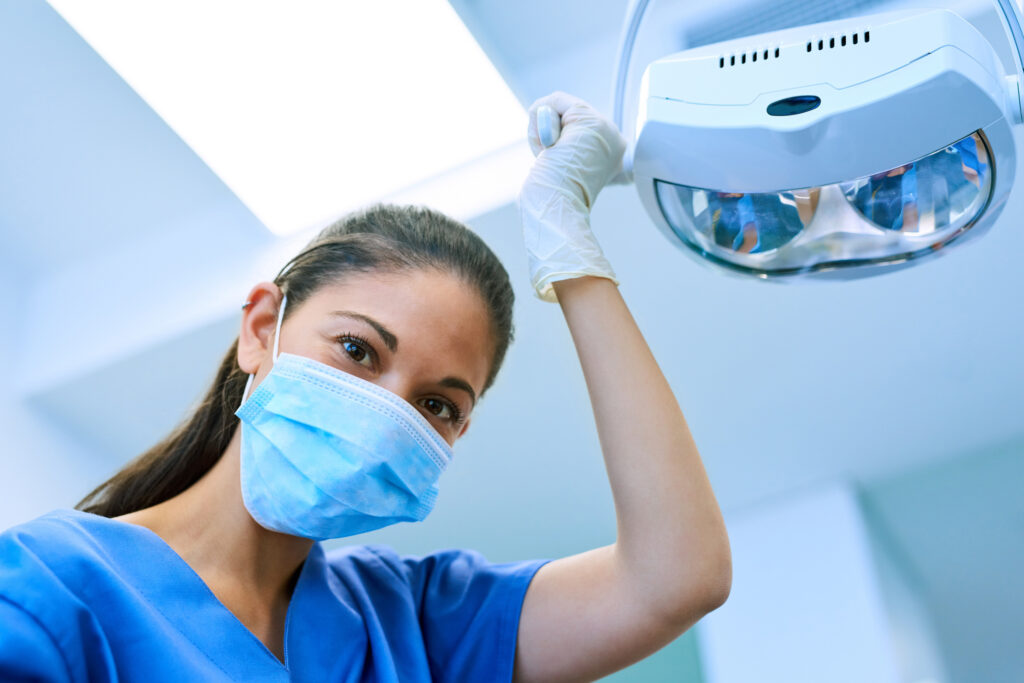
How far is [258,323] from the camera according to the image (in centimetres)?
128

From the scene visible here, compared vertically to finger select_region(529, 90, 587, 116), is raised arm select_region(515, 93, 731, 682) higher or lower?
lower

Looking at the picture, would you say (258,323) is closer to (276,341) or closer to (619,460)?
(276,341)

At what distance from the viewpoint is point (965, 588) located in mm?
2885

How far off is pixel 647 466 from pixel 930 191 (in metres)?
0.42

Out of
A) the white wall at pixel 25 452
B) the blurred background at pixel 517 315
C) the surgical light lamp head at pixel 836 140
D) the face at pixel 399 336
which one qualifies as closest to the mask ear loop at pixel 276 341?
the face at pixel 399 336

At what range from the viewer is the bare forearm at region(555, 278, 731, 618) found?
1.13m

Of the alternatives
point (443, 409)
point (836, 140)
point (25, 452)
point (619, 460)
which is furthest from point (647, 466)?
point (25, 452)

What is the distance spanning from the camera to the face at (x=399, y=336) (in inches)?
45.6

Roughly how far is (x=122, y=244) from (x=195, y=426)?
4.17ft

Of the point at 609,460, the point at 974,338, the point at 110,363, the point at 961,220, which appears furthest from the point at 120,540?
the point at 974,338

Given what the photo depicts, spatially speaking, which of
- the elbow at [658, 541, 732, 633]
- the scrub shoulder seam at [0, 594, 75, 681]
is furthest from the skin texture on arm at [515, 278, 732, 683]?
the scrub shoulder seam at [0, 594, 75, 681]

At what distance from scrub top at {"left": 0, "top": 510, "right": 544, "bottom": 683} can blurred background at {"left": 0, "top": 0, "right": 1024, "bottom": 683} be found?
33.7 inches

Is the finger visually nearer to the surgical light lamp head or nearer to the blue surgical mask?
the surgical light lamp head

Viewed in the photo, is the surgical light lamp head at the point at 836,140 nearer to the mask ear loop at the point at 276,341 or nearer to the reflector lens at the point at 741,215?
the reflector lens at the point at 741,215
